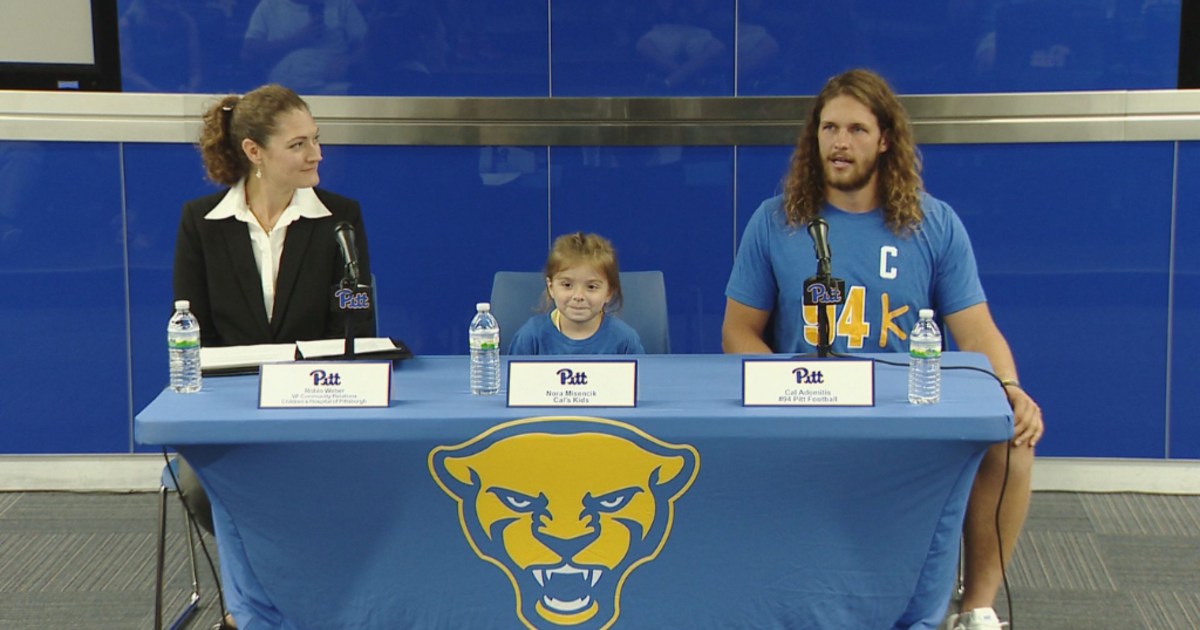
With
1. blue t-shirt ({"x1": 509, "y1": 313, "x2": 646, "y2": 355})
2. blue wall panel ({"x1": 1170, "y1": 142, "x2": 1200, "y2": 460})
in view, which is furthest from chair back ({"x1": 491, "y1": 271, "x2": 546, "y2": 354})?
blue wall panel ({"x1": 1170, "y1": 142, "x2": 1200, "y2": 460})

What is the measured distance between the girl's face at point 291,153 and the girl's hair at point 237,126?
17mm

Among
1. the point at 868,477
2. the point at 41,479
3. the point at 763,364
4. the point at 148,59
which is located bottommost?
the point at 41,479

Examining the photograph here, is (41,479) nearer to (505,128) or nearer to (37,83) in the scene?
(37,83)

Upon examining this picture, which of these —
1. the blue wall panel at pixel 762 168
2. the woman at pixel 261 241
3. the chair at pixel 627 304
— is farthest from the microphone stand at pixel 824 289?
the blue wall panel at pixel 762 168

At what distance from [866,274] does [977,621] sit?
758 millimetres

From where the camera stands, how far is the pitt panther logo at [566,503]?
1.75 meters

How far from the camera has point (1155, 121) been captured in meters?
3.42

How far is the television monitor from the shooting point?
11.5 feet

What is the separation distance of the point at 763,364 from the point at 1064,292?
2.10m

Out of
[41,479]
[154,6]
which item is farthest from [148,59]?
[41,479]

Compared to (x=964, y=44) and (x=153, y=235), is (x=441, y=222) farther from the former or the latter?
(x=964, y=44)

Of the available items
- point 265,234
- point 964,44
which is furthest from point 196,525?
point 964,44

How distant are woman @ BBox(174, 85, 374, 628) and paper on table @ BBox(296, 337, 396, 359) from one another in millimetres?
272

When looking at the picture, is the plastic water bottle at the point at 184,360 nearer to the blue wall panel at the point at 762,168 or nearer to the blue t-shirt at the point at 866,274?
the blue t-shirt at the point at 866,274
